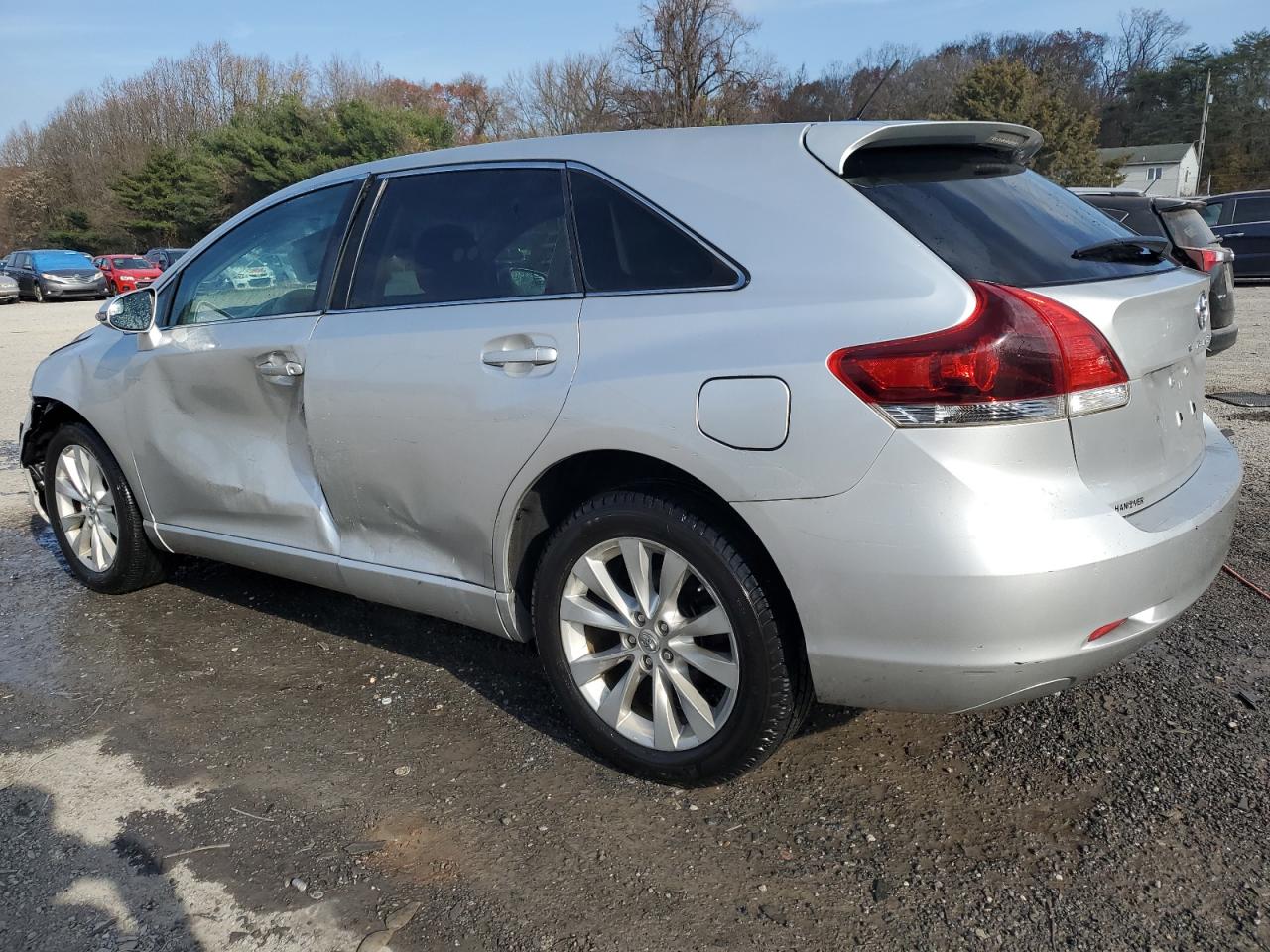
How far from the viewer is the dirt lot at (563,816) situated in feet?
7.57

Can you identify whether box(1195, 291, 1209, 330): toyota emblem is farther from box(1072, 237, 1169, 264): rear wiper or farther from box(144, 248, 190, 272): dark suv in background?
A: box(144, 248, 190, 272): dark suv in background

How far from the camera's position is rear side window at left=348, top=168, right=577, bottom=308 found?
3.00 m

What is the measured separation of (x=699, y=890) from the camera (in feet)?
7.93

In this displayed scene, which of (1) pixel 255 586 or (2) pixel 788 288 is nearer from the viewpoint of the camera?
(2) pixel 788 288

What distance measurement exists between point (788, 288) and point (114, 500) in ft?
10.6

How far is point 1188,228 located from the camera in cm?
948

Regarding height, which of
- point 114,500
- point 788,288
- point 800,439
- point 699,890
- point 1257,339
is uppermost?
point 788,288

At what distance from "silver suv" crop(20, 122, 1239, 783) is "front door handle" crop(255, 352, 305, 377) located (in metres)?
0.01

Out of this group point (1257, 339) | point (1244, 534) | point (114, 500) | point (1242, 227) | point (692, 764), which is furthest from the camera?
point (1242, 227)

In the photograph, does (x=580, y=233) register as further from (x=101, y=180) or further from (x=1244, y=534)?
(x=101, y=180)

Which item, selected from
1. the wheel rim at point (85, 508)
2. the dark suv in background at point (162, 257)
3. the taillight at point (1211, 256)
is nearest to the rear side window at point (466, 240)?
the wheel rim at point (85, 508)

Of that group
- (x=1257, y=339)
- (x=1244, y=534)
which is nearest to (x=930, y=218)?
(x=1244, y=534)

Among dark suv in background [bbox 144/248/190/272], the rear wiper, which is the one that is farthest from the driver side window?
dark suv in background [bbox 144/248/190/272]

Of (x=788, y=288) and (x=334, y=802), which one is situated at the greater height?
(x=788, y=288)
